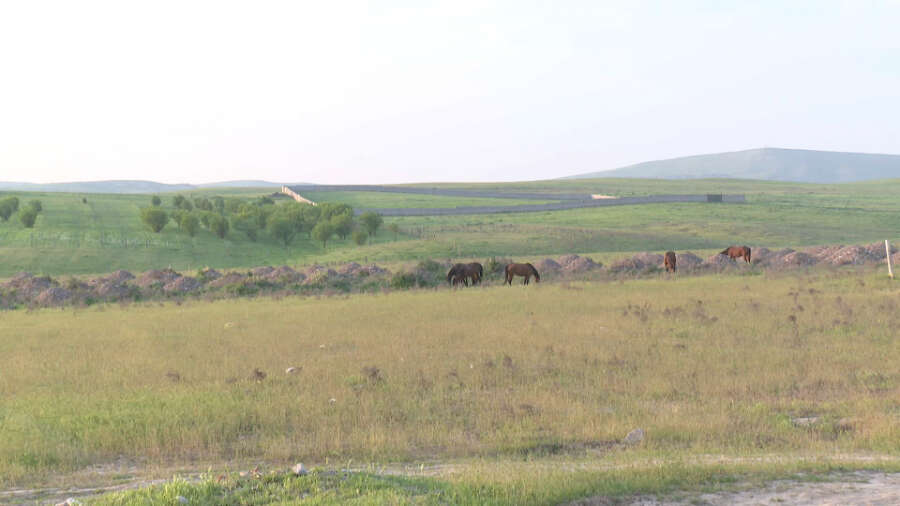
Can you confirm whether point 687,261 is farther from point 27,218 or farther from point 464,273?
point 27,218

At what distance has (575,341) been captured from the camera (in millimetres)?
19891

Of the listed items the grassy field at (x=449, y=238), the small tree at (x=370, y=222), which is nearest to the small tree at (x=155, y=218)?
the grassy field at (x=449, y=238)

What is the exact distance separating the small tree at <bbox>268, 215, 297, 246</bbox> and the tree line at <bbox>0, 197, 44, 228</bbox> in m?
25.6

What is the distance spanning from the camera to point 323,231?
7594 centimetres

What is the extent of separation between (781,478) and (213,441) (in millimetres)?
7919

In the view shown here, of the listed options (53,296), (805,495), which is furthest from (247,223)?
(805,495)

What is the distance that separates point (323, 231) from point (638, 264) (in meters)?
37.9

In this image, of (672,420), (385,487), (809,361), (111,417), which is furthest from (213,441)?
(809,361)

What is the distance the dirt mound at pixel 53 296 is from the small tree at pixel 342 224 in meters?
38.8

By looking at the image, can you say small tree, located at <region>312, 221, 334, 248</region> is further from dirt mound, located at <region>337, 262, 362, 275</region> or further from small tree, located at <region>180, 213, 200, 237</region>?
dirt mound, located at <region>337, 262, 362, 275</region>

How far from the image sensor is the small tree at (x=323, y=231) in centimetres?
7581

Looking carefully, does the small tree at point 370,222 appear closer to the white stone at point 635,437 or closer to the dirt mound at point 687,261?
the dirt mound at point 687,261

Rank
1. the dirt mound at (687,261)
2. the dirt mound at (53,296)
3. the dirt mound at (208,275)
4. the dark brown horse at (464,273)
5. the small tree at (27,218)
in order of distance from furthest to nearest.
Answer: the small tree at (27,218) < the dirt mound at (208,275) < the dirt mound at (687,261) < the dark brown horse at (464,273) < the dirt mound at (53,296)

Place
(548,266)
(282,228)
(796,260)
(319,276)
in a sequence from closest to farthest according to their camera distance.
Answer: (319,276), (796,260), (548,266), (282,228)
